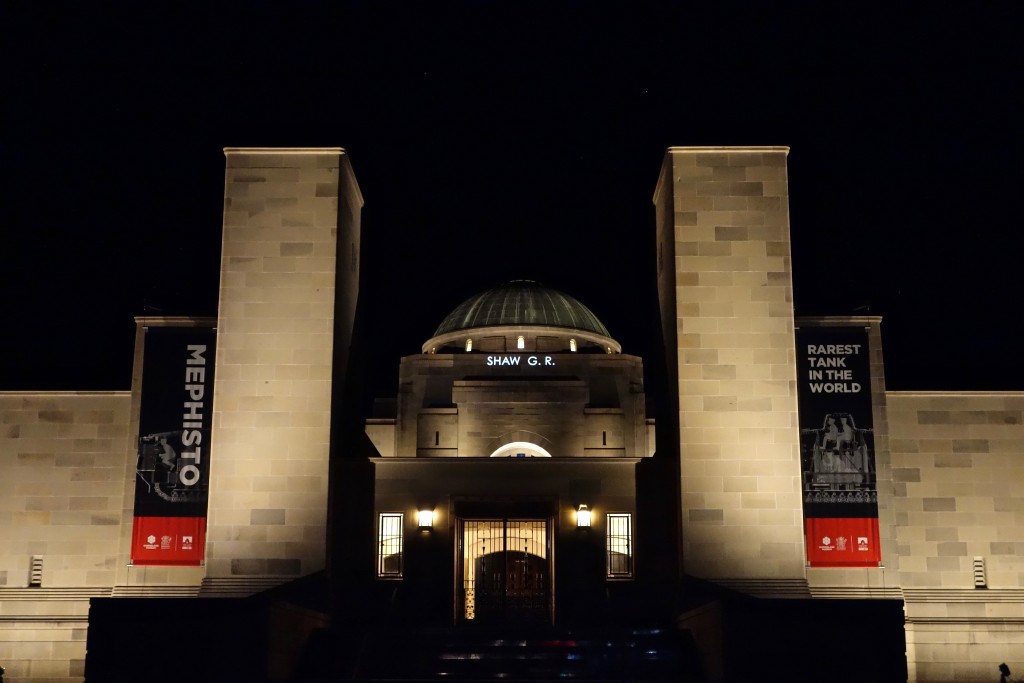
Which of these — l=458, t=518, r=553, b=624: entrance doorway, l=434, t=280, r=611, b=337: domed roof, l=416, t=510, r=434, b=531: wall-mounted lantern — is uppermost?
l=434, t=280, r=611, b=337: domed roof

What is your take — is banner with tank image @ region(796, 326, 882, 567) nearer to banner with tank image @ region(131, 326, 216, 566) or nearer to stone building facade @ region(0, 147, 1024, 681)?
stone building facade @ region(0, 147, 1024, 681)

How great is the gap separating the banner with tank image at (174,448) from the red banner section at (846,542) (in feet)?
42.1

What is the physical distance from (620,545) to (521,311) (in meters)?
22.0

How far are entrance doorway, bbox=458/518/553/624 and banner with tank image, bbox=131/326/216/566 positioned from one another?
5911 millimetres

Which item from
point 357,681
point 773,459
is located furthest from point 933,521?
point 357,681

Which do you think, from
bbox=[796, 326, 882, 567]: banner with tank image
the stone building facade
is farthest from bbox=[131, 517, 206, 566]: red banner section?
bbox=[796, 326, 882, 567]: banner with tank image

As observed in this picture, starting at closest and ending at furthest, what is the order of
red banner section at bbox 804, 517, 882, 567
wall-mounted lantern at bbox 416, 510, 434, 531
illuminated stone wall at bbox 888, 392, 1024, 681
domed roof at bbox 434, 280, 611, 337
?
1. red banner section at bbox 804, 517, 882, 567
2. illuminated stone wall at bbox 888, 392, 1024, 681
3. wall-mounted lantern at bbox 416, 510, 434, 531
4. domed roof at bbox 434, 280, 611, 337

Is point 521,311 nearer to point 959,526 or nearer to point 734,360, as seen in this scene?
point 734,360

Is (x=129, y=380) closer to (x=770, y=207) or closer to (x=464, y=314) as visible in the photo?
(x=770, y=207)

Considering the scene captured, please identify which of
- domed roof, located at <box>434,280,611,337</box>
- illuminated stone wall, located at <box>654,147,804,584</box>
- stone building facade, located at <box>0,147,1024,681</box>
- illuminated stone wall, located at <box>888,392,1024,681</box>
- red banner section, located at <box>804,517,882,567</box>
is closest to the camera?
illuminated stone wall, located at <box>654,147,804,584</box>

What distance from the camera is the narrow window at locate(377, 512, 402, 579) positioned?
85.9 feet

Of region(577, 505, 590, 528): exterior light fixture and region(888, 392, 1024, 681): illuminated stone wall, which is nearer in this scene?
region(888, 392, 1024, 681): illuminated stone wall

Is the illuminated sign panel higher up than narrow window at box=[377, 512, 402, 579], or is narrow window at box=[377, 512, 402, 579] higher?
the illuminated sign panel

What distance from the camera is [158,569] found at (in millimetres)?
25125
